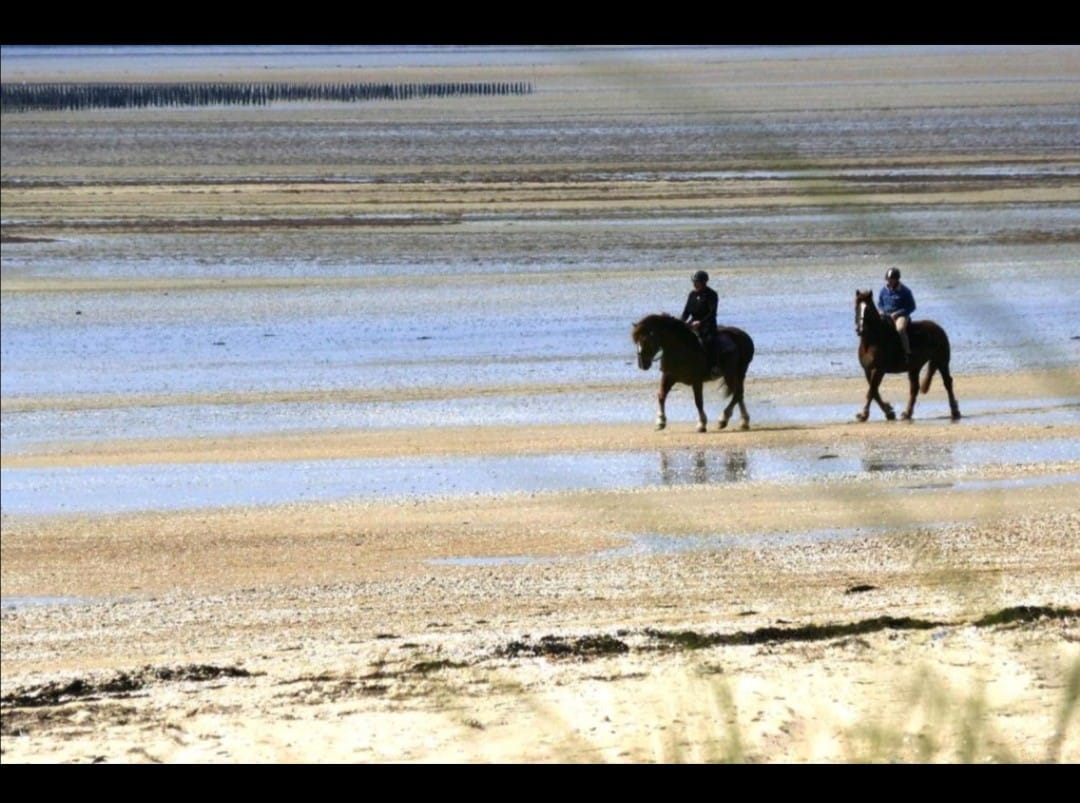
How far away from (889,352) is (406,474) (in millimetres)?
5083

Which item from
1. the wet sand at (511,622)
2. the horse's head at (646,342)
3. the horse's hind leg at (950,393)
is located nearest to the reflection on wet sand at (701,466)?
the wet sand at (511,622)

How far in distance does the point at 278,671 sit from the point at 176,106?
54.8 m

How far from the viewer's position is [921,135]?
4944cm

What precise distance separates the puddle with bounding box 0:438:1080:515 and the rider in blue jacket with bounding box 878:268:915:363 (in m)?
1.56

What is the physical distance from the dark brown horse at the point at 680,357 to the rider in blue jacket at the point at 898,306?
1.57m

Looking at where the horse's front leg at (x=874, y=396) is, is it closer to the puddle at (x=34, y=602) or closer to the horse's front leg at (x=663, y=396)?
the horse's front leg at (x=663, y=396)

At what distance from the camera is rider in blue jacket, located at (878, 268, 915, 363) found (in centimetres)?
1761

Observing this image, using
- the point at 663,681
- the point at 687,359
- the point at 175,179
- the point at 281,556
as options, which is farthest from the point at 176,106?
the point at 663,681

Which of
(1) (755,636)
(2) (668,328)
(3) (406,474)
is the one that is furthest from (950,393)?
(1) (755,636)

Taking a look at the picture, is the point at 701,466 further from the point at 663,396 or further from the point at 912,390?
the point at 912,390

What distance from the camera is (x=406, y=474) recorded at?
1517 cm

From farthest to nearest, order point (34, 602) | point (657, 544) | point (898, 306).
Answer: point (898, 306) < point (657, 544) < point (34, 602)

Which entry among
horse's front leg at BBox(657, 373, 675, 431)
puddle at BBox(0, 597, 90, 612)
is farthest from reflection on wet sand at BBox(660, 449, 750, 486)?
puddle at BBox(0, 597, 90, 612)
